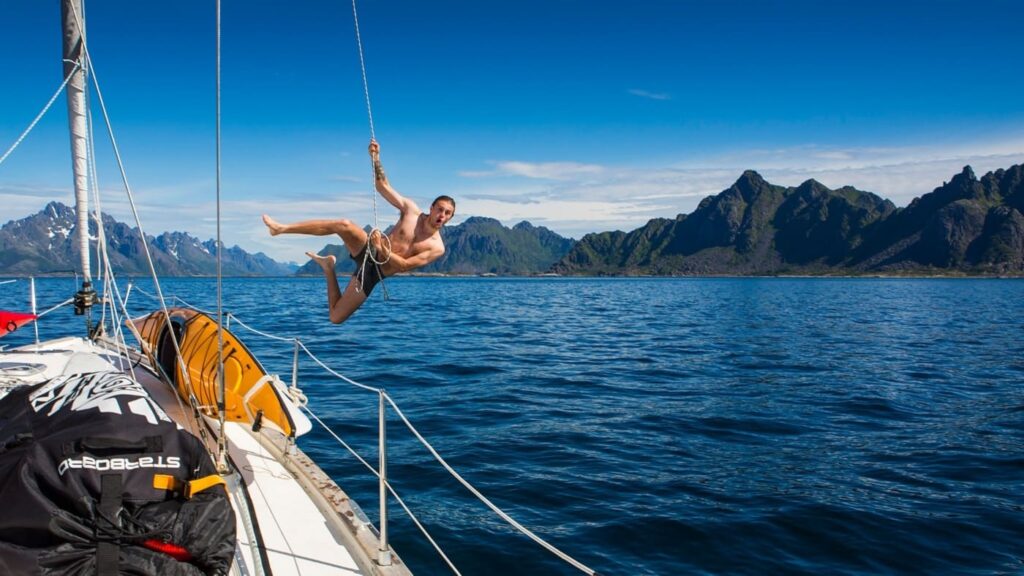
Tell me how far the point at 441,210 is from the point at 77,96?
4.94 meters

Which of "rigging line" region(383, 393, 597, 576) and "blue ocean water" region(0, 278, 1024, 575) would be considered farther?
"blue ocean water" region(0, 278, 1024, 575)

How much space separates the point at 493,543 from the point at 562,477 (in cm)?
224

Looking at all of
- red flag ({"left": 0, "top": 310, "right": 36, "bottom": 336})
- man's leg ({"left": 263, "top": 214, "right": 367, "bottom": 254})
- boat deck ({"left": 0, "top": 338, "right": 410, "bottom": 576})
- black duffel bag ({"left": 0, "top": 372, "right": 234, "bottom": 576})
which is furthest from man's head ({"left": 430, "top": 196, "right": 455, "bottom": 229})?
red flag ({"left": 0, "top": 310, "right": 36, "bottom": 336})

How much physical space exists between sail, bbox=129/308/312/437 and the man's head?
7.07ft

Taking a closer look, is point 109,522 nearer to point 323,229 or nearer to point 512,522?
point 512,522

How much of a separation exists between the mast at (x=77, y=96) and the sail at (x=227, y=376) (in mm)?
1739

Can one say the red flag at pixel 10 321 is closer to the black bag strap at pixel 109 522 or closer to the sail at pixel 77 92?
the sail at pixel 77 92

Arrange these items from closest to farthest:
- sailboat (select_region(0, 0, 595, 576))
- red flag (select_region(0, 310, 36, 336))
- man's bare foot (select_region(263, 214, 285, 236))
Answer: sailboat (select_region(0, 0, 595, 576)) < man's bare foot (select_region(263, 214, 285, 236)) < red flag (select_region(0, 310, 36, 336))

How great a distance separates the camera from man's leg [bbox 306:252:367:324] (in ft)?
20.2

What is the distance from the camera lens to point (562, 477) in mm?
9031

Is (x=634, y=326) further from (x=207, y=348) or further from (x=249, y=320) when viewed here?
(x=207, y=348)

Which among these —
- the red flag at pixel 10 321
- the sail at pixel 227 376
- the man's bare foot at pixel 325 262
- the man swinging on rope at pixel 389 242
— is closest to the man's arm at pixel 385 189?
the man swinging on rope at pixel 389 242

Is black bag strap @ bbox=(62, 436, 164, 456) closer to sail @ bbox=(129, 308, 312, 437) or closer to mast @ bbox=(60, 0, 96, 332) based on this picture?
sail @ bbox=(129, 308, 312, 437)

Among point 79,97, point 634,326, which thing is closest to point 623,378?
point 79,97
